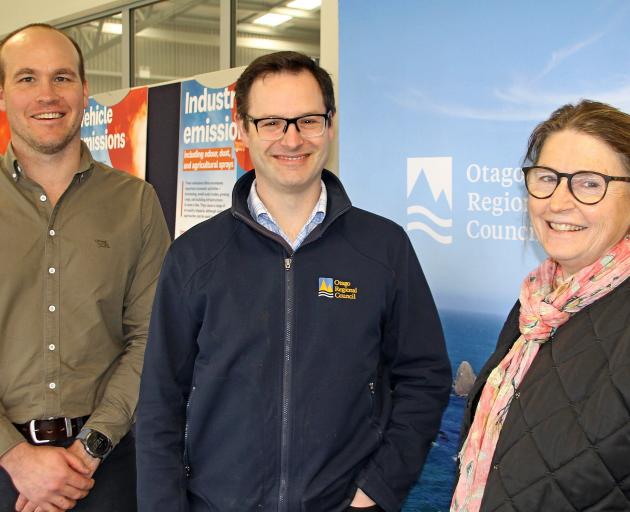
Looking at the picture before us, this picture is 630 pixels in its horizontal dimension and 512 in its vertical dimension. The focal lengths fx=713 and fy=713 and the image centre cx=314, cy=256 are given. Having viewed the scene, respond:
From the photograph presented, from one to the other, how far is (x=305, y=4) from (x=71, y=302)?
276 cm

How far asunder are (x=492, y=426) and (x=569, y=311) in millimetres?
300

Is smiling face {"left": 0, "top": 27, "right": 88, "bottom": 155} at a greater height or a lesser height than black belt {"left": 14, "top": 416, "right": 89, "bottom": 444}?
greater

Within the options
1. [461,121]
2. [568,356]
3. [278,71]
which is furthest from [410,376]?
[461,121]

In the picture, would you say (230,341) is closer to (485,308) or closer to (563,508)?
(563,508)

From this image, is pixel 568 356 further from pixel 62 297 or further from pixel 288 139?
pixel 62 297

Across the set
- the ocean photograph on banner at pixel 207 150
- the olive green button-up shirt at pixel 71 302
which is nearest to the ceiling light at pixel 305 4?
the ocean photograph on banner at pixel 207 150

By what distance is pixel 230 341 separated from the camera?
1731 mm

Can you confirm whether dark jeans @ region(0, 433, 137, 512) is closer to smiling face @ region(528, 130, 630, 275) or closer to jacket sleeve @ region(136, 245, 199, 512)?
jacket sleeve @ region(136, 245, 199, 512)

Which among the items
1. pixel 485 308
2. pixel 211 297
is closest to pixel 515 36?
pixel 485 308

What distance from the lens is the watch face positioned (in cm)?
209

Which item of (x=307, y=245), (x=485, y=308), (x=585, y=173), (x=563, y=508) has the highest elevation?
(x=585, y=173)

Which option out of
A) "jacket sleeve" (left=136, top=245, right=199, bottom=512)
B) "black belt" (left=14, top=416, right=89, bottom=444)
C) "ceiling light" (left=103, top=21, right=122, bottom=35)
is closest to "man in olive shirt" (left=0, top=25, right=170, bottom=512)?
"black belt" (left=14, top=416, right=89, bottom=444)

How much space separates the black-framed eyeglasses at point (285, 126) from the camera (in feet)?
5.81

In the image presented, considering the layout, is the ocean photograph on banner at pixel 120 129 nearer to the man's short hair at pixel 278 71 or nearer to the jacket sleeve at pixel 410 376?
the man's short hair at pixel 278 71
